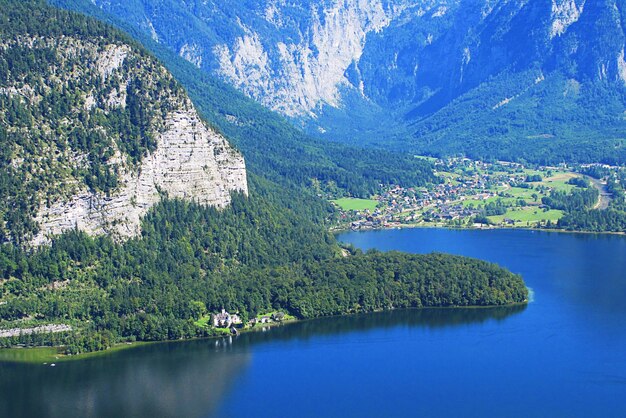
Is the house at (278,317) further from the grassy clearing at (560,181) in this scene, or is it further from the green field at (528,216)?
the grassy clearing at (560,181)

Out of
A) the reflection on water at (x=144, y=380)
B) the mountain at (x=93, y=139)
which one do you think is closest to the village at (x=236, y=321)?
the reflection on water at (x=144, y=380)

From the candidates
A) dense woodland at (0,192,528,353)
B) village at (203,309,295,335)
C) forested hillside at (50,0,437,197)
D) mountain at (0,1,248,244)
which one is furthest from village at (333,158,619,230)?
village at (203,309,295,335)

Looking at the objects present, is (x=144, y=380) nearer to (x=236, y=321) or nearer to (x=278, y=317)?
(x=236, y=321)

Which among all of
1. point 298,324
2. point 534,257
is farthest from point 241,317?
point 534,257

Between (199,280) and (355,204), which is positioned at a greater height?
(355,204)

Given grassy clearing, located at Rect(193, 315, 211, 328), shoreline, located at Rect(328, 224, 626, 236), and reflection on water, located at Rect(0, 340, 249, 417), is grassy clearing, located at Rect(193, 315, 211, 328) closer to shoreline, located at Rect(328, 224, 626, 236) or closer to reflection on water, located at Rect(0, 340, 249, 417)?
reflection on water, located at Rect(0, 340, 249, 417)

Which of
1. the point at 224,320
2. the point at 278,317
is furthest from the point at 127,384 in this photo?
the point at 278,317
